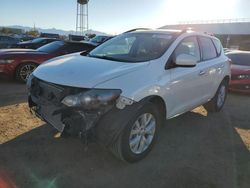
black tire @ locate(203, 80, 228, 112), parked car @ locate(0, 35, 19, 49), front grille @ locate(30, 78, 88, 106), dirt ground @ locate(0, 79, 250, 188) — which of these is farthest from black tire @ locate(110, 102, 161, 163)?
parked car @ locate(0, 35, 19, 49)

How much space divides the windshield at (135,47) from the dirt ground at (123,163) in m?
1.41

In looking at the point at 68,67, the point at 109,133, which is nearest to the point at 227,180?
the point at 109,133

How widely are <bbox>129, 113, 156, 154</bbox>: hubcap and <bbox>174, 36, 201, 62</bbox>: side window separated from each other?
116cm

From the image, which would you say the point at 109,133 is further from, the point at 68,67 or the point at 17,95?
the point at 17,95

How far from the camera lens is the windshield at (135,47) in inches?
168

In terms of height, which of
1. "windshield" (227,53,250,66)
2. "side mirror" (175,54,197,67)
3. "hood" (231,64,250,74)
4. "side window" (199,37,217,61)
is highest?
"side window" (199,37,217,61)

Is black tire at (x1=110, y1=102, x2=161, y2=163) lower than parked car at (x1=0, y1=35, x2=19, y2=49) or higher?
lower

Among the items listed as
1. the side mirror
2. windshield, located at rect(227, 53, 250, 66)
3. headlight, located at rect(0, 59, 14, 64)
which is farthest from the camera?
windshield, located at rect(227, 53, 250, 66)

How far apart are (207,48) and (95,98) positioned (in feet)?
10.4

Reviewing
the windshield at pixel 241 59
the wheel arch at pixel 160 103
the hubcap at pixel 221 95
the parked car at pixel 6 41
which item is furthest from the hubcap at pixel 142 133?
the parked car at pixel 6 41

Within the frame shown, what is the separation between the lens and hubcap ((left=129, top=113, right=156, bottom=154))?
3652 millimetres

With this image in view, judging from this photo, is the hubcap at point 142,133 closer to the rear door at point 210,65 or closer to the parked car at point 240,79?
the rear door at point 210,65

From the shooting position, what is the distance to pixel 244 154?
432 centimetres

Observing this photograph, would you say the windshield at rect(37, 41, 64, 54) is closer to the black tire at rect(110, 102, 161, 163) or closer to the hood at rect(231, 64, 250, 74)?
the hood at rect(231, 64, 250, 74)
